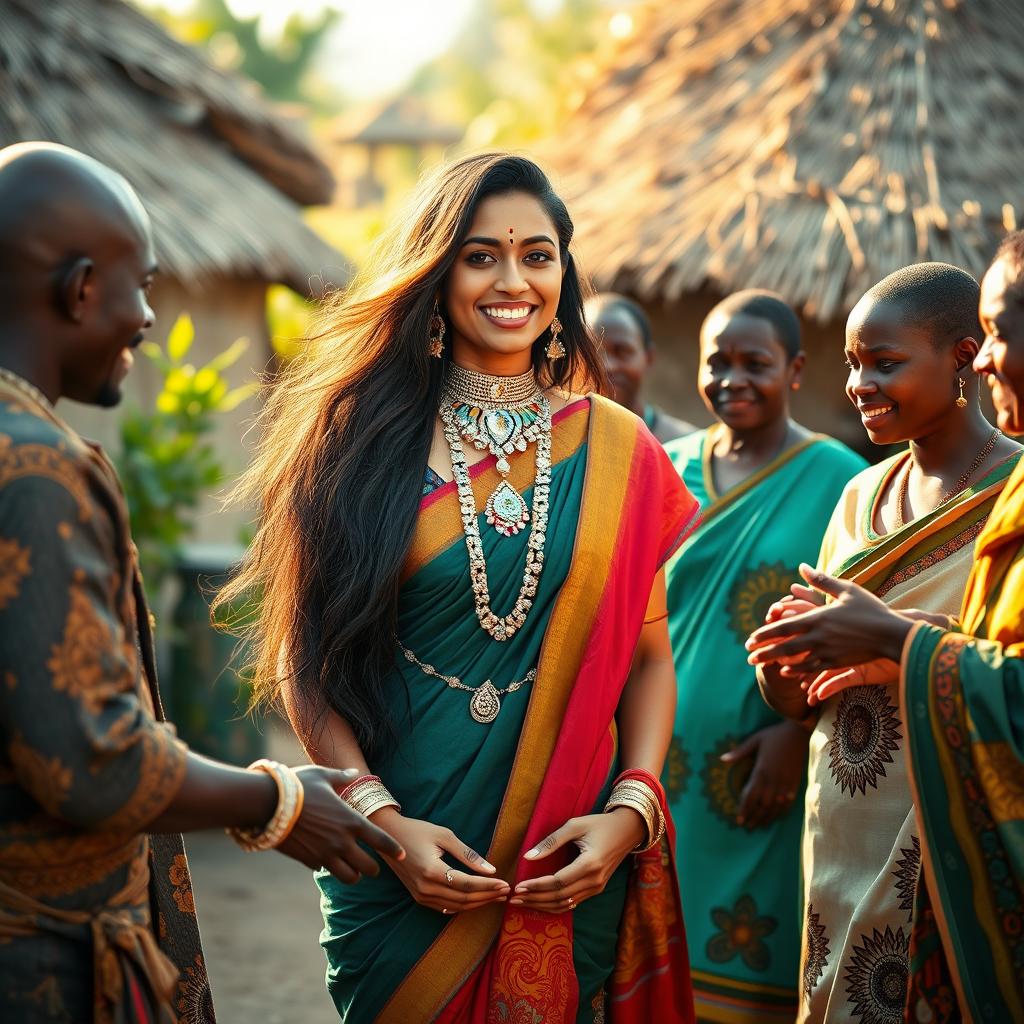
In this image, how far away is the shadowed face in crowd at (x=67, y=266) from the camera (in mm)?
2191

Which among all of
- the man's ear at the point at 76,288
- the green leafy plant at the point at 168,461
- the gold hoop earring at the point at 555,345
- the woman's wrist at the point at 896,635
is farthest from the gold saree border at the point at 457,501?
the green leafy plant at the point at 168,461

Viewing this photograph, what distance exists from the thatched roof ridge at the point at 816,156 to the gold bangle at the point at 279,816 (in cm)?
572

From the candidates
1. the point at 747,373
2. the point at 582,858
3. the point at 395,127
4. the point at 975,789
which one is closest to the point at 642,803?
the point at 582,858

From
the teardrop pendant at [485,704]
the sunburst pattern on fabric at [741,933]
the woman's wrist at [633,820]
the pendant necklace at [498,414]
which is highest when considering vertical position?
the pendant necklace at [498,414]

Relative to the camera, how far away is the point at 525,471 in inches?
129

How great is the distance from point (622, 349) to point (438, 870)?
311 cm

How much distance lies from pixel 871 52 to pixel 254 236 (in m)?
4.66

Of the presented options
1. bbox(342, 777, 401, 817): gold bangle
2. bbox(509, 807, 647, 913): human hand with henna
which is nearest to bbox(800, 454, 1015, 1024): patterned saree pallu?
bbox(509, 807, 647, 913): human hand with henna

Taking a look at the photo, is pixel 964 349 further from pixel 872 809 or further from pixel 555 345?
pixel 872 809

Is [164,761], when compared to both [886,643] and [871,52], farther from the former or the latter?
[871,52]

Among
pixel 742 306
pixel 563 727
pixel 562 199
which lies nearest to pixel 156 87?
pixel 742 306

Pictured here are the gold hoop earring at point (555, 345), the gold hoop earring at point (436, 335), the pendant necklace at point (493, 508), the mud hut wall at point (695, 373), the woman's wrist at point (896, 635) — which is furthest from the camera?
the mud hut wall at point (695, 373)

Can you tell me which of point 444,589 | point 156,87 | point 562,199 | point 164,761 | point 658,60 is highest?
point 658,60

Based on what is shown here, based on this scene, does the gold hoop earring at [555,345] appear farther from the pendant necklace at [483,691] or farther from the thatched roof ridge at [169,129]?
the thatched roof ridge at [169,129]
